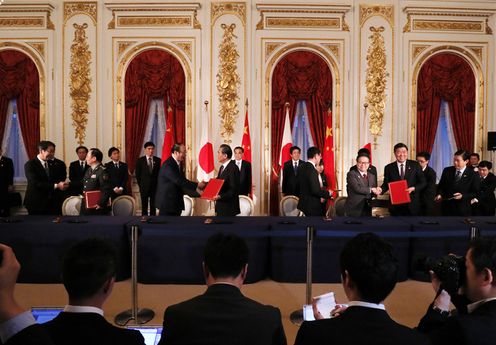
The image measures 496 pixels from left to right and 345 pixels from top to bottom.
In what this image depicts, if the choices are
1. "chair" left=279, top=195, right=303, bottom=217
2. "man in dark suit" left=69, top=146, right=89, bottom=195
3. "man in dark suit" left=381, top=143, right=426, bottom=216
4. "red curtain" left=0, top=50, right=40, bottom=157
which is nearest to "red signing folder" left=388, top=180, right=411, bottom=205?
"man in dark suit" left=381, top=143, right=426, bottom=216

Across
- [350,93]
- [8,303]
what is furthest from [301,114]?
[8,303]

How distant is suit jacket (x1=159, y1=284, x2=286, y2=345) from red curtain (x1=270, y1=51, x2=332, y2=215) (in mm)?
7073

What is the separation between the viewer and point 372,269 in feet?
4.75

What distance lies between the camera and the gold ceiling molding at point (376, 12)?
28.1 ft

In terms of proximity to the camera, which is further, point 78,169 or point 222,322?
point 78,169

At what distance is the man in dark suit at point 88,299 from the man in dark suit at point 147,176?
6.48 m

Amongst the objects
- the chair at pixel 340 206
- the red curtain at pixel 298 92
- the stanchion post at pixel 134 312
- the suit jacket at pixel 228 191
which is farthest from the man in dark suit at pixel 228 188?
the red curtain at pixel 298 92

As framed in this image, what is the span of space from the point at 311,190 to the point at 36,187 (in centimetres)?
391

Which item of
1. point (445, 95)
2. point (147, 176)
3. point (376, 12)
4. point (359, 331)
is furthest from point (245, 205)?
point (359, 331)

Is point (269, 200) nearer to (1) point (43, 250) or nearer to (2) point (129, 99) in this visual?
(2) point (129, 99)

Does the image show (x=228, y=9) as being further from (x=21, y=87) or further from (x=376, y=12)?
(x=21, y=87)

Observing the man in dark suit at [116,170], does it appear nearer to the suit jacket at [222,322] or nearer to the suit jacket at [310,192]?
the suit jacket at [310,192]

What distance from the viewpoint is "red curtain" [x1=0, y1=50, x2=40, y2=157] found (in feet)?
28.1

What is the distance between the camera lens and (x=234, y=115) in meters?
8.55
